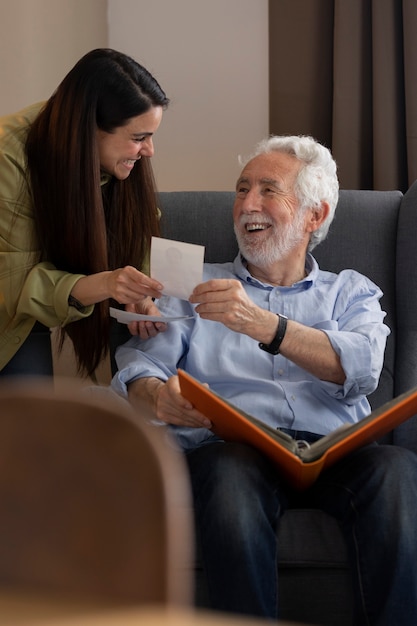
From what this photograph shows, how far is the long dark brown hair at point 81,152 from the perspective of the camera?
2.18 meters

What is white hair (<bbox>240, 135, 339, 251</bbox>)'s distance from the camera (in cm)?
229

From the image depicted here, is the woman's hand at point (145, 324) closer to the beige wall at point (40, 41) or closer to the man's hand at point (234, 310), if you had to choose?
the man's hand at point (234, 310)

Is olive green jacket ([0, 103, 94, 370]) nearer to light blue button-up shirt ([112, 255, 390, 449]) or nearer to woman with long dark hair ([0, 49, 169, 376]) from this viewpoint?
woman with long dark hair ([0, 49, 169, 376])

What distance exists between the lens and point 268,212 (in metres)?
2.26

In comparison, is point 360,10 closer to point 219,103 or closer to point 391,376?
point 219,103

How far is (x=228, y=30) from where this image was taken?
140 inches

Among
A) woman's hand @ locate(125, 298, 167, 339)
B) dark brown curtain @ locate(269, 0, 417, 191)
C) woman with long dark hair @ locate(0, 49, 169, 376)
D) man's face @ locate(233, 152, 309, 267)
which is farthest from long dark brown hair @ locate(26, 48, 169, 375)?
dark brown curtain @ locate(269, 0, 417, 191)

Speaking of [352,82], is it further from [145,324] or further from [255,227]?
[145,324]

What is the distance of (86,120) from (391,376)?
37.0 inches

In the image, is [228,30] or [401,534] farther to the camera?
[228,30]

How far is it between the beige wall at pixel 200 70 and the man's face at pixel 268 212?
1296 mm

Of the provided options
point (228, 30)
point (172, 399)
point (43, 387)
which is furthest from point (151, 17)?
point (43, 387)

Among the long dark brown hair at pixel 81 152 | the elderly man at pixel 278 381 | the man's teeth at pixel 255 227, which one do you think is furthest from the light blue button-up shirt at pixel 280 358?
the long dark brown hair at pixel 81 152

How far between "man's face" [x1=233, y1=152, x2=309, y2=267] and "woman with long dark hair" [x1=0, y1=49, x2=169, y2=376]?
253 millimetres
